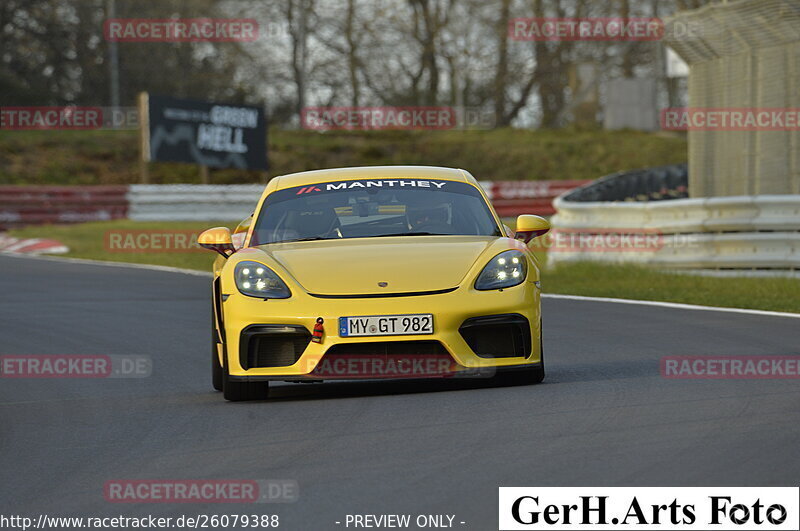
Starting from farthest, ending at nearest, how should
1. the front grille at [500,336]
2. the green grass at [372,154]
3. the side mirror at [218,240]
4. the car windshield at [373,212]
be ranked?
the green grass at [372,154] → the car windshield at [373,212] → the side mirror at [218,240] → the front grille at [500,336]

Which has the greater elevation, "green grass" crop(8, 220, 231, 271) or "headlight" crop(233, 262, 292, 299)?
"headlight" crop(233, 262, 292, 299)

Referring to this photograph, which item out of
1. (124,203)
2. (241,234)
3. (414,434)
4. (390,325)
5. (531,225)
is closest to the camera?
(414,434)

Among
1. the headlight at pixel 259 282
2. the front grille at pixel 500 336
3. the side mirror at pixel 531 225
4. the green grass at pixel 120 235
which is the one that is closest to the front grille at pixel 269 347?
the headlight at pixel 259 282

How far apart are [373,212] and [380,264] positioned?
95cm

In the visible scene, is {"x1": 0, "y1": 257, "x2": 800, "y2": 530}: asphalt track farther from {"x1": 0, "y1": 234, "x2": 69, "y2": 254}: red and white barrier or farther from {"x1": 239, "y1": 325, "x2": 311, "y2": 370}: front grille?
{"x1": 0, "y1": 234, "x2": 69, "y2": 254}: red and white barrier

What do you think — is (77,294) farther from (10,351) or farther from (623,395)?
(623,395)

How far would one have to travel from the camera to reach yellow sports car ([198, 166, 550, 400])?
7.91 meters

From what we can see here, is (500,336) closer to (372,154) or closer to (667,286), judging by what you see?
(667,286)

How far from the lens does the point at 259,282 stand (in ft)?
27.0

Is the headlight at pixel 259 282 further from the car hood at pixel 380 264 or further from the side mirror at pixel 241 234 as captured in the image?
the side mirror at pixel 241 234

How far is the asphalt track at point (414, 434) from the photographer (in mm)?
5523

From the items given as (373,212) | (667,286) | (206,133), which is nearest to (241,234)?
(373,212)

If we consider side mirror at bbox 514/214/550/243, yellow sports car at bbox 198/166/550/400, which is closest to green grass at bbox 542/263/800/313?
side mirror at bbox 514/214/550/243

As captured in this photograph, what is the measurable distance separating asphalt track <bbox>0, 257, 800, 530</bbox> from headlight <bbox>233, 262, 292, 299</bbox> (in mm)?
591
